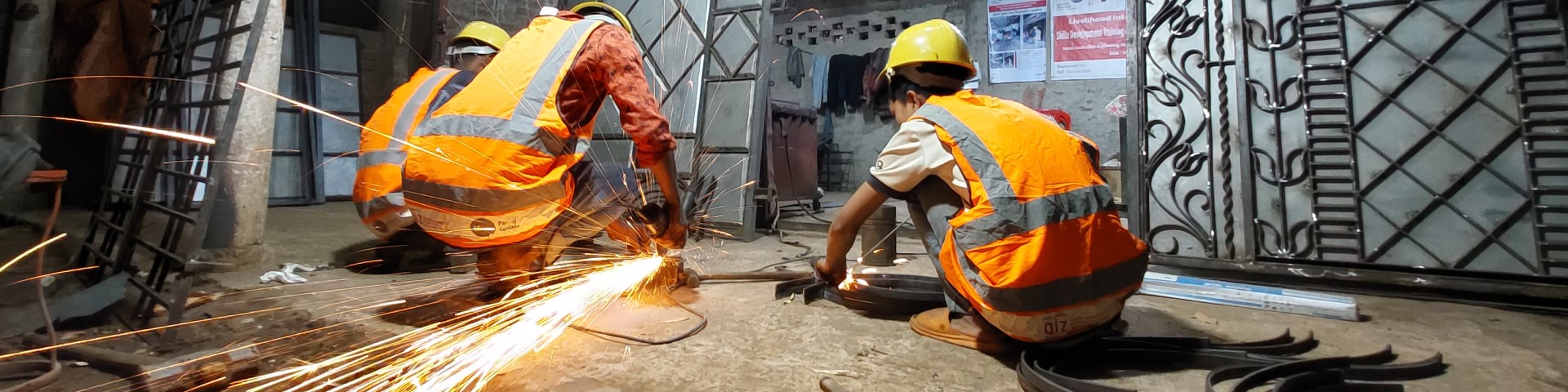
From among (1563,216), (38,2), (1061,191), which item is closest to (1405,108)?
(1563,216)

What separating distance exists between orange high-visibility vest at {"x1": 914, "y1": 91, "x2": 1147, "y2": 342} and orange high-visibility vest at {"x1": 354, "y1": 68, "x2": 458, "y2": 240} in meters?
2.06

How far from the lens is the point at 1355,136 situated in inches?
140

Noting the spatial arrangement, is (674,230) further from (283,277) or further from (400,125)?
(283,277)

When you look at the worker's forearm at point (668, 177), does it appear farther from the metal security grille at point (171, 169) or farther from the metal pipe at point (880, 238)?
the metal pipe at point (880, 238)

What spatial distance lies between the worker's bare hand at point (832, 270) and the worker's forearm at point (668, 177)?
63 cm

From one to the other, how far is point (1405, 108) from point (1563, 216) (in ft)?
2.54

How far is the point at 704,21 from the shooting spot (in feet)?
18.9

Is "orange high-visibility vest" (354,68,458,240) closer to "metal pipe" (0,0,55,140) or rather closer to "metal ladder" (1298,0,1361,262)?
"metal pipe" (0,0,55,140)

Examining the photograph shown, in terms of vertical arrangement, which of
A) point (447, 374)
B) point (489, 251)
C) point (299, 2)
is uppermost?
point (299, 2)

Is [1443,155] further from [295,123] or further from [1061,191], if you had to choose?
[295,123]

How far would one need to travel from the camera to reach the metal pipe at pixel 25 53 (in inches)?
179

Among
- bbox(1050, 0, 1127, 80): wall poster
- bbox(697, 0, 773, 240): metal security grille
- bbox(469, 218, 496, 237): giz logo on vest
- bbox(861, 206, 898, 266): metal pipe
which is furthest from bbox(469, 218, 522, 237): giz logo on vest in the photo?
bbox(1050, 0, 1127, 80): wall poster

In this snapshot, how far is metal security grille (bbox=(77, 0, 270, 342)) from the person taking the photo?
9.21ft

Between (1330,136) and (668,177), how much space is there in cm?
341
